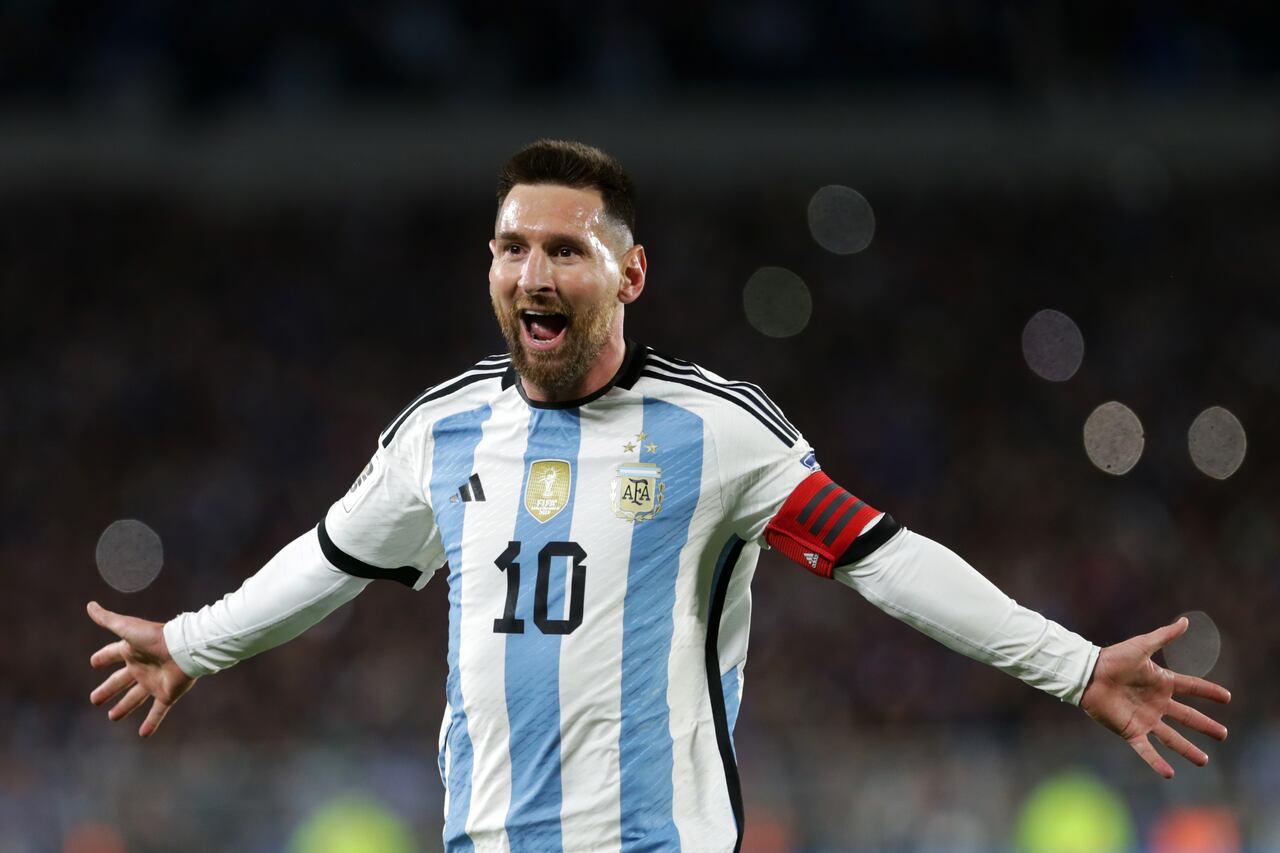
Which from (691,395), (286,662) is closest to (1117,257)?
(286,662)

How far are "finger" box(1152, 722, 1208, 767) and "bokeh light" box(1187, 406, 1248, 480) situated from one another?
13227mm

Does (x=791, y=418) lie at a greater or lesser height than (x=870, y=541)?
lesser

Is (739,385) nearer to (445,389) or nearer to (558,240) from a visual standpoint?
(558,240)

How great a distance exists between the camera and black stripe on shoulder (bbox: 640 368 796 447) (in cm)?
354

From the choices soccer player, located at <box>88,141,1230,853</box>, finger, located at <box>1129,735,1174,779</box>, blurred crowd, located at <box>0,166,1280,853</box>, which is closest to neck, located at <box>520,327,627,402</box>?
soccer player, located at <box>88,141,1230,853</box>

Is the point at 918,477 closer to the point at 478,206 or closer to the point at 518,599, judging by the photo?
the point at 478,206

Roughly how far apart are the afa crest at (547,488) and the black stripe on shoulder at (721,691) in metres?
0.39

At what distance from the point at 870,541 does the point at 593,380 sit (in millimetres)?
704

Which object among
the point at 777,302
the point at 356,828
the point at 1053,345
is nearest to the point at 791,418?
the point at 777,302

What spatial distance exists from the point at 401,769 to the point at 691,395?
7189mm

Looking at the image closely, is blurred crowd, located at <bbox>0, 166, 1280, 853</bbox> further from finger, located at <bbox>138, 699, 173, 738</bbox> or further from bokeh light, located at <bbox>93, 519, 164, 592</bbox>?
finger, located at <bbox>138, 699, 173, 738</bbox>

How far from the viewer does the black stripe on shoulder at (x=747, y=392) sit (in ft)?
11.7

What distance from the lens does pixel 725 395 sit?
11.7ft

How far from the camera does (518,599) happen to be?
3463mm
